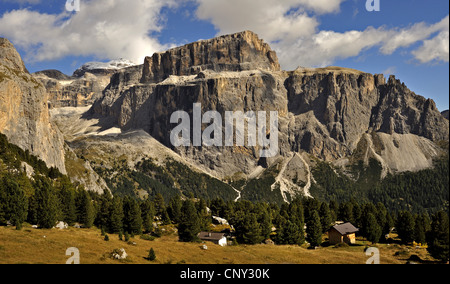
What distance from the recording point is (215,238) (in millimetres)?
98625

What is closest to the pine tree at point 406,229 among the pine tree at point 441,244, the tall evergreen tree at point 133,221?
the pine tree at point 441,244

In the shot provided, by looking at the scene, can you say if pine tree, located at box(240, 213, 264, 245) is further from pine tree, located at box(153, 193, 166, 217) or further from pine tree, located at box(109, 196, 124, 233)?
pine tree, located at box(153, 193, 166, 217)

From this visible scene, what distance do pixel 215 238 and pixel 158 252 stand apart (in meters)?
29.8

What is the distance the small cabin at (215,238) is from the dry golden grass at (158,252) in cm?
301

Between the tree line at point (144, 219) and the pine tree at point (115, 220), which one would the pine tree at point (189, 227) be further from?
the pine tree at point (115, 220)

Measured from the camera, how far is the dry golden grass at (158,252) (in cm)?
5497

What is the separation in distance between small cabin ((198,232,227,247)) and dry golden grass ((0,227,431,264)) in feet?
9.87

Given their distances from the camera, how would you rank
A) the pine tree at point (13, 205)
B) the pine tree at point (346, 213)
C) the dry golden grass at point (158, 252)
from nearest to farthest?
the dry golden grass at point (158, 252), the pine tree at point (13, 205), the pine tree at point (346, 213)

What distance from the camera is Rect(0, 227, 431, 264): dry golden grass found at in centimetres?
5497
